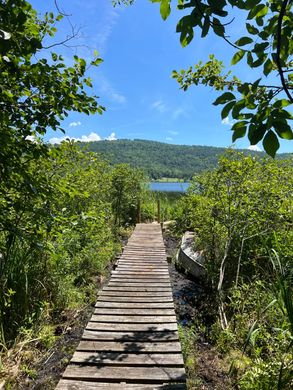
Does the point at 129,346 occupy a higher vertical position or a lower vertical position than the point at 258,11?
lower

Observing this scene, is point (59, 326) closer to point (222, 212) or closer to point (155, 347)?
point (155, 347)

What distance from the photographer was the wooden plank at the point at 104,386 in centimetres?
248

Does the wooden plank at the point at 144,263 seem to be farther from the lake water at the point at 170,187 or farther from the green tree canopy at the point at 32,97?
the green tree canopy at the point at 32,97

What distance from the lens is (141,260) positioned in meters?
6.77

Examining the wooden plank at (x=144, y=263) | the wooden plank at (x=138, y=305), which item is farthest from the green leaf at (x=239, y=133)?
the wooden plank at (x=144, y=263)

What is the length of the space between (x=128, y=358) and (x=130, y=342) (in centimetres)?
32

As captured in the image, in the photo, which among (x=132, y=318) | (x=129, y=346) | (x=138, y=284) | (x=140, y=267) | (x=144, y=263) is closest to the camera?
(x=129, y=346)

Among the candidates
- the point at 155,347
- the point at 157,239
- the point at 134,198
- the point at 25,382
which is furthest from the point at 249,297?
the point at 134,198

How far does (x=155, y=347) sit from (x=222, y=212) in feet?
9.49

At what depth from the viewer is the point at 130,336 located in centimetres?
340

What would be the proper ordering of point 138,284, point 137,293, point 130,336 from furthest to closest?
point 138,284
point 137,293
point 130,336

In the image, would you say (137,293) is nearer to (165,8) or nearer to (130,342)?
(130,342)

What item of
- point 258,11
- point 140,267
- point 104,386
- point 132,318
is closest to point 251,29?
point 258,11

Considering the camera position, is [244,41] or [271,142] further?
[244,41]
